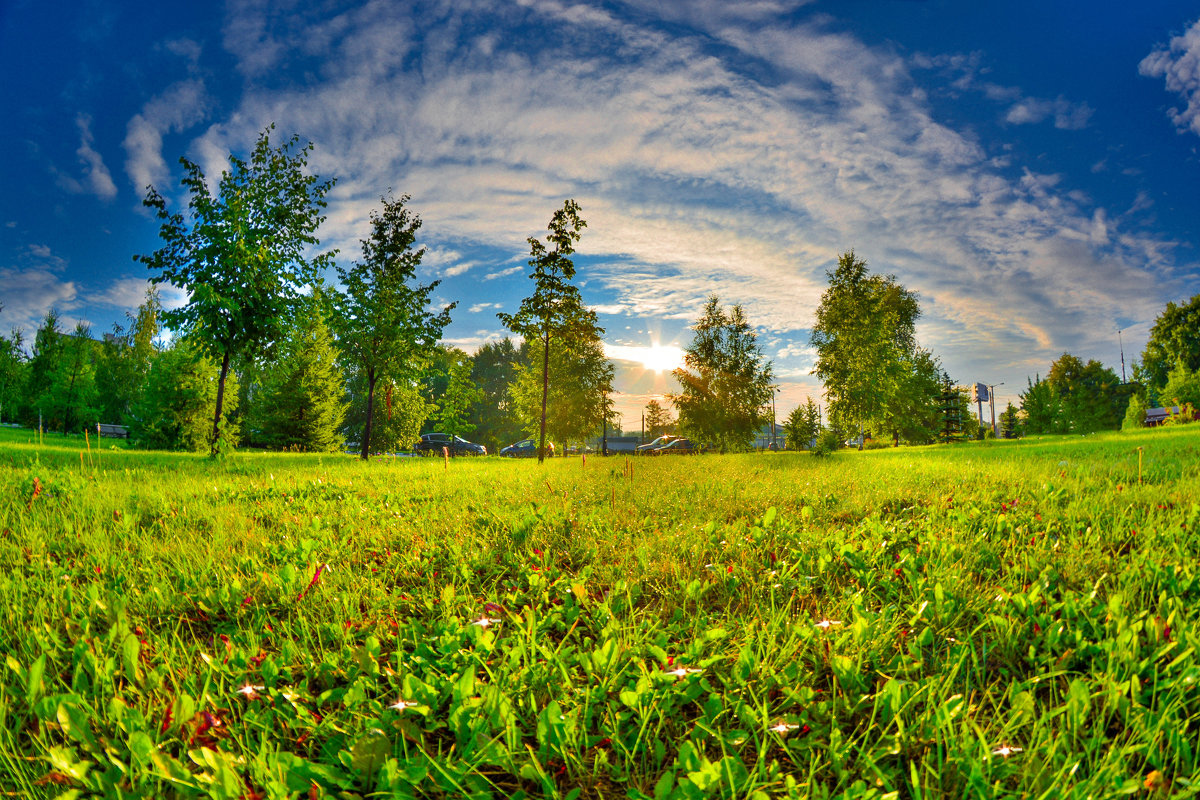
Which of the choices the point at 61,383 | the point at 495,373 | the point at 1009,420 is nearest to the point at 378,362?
the point at 61,383

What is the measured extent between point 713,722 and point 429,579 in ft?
6.27

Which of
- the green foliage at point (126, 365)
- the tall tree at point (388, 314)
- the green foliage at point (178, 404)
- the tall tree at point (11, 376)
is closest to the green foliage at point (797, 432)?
the tall tree at point (388, 314)

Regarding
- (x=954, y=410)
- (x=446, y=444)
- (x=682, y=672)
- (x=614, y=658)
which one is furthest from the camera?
(x=954, y=410)

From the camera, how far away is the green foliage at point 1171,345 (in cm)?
4625

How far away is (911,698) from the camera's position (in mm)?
1760

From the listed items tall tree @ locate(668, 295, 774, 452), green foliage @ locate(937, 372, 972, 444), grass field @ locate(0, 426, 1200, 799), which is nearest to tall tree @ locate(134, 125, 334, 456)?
grass field @ locate(0, 426, 1200, 799)

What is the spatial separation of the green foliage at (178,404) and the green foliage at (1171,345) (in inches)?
2760

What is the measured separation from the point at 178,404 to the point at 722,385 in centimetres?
3062

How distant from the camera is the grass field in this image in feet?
4.97

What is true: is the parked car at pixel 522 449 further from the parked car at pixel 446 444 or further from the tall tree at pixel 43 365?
the tall tree at pixel 43 365

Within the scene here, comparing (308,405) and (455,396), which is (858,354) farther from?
(308,405)

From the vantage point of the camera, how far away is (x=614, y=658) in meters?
2.02

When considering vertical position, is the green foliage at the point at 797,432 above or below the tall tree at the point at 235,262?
below

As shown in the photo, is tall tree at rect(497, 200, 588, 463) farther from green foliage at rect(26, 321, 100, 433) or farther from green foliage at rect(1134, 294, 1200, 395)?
green foliage at rect(1134, 294, 1200, 395)
